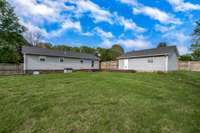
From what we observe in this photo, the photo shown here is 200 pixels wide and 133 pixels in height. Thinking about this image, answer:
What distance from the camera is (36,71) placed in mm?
19656

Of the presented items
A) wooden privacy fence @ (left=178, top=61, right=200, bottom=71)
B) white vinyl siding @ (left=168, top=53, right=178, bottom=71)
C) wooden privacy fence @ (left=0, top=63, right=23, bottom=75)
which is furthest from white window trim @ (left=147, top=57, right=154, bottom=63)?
wooden privacy fence @ (left=0, top=63, right=23, bottom=75)

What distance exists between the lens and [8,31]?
21.4m

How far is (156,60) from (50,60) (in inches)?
558

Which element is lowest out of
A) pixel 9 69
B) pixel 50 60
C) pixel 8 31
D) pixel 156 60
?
pixel 9 69

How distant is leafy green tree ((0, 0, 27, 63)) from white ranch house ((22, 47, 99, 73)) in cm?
316

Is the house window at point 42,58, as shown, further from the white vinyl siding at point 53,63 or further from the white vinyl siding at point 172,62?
the white vinyl siding at point 172,62

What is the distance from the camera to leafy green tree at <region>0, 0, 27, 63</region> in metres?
20.8

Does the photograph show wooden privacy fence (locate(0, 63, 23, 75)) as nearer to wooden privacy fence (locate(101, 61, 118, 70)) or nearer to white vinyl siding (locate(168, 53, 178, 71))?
wooden privacy fence (locate(101, 61, 118, 70))

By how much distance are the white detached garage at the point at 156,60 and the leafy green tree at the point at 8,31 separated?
55.5ft

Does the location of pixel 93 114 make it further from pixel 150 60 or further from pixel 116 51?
pixel 116 51

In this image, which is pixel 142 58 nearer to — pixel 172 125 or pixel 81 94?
pixel 81 94

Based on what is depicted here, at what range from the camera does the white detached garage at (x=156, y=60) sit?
18.5 metres

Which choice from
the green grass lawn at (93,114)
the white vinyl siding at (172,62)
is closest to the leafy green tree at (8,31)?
the green grass lawn at (93,114)

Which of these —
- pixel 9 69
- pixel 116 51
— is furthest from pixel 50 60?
pixel 116 51
